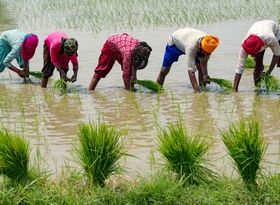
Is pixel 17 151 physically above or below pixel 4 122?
above

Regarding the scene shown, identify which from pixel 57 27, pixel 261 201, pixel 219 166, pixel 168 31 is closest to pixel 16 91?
pixel 219 166

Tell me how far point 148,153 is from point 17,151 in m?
Result: 1.15

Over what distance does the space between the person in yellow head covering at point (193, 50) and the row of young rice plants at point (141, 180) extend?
9.19 ft

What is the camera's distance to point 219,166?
3.70 metres

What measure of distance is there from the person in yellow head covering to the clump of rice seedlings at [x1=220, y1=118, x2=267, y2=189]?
2.85m

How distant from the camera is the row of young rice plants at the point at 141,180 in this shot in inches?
123

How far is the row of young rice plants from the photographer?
10.2 feet

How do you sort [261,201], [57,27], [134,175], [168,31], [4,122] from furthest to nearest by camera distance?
[57,27] < [168,31] < [4,122] < [134,175] < [261,201]

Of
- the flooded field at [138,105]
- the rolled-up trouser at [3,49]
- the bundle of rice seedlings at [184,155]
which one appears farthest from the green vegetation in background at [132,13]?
the bundle of rice seedlings at [184,155]

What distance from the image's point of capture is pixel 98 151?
328cm

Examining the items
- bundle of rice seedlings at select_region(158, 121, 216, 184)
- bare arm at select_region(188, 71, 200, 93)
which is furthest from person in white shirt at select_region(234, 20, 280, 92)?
bundle of rice seedlings at select_region(158, 121, 216, 184)

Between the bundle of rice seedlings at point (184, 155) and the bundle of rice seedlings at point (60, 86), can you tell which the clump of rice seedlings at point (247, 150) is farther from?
the bundle of rice seedlings at point (60, 86)

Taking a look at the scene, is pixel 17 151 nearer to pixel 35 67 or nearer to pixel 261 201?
pixel 261 201

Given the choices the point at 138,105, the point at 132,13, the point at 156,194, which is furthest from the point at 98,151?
the point at 132,13
